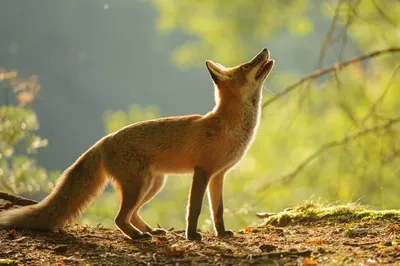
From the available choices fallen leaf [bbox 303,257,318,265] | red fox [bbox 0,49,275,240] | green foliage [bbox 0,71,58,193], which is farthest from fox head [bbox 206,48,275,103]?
green foliage [bbox 0,71,58,193]

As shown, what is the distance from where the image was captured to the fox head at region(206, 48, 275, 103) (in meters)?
4.55

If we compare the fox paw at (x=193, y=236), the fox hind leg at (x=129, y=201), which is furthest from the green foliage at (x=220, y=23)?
the fox paw at (x=193, y=236)

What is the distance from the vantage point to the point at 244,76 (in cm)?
458

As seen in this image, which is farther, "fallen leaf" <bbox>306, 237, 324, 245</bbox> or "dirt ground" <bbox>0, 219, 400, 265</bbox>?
"fallen leaf" <bbox>306, 237, 324, 245</bbox>

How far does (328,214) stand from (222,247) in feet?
4.80

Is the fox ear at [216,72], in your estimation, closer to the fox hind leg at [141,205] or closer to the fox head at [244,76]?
the fox head at [244,76]

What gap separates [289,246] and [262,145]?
46.3 feet

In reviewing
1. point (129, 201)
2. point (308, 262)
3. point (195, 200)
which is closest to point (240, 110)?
point (195, 200)

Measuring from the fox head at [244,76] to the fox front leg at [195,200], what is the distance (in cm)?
81

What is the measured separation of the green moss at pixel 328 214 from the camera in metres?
4.54

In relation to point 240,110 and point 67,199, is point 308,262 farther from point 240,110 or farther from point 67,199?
point 67,199

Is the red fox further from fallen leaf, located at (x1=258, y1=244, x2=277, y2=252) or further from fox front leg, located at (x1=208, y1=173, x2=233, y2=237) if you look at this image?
fallen leaf, located at (x1=258, y1=244, x2=277, y2=252)

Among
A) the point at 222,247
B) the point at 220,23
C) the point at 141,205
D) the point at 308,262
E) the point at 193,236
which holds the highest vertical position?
the point at 220,23

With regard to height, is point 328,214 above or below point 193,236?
above
